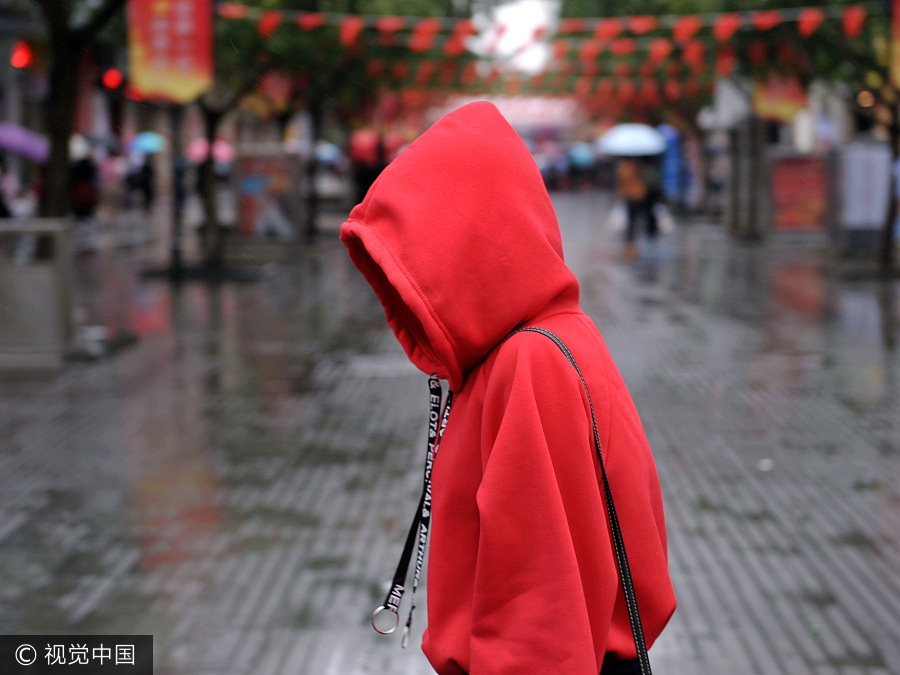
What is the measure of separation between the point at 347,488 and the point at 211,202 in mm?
12580

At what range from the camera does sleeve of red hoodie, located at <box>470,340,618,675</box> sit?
5.90 feet

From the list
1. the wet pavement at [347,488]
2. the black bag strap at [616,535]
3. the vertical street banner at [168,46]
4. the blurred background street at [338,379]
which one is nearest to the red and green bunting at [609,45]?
the blurred background street at [338,379]

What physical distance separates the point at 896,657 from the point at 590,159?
71.8 meters

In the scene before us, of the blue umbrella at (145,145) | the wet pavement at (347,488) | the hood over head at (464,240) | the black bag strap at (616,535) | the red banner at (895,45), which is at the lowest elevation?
the wet pavement at (347,488)

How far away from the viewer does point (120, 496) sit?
5945 millimetres

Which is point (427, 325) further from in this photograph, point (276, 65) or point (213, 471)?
point (276, 65)

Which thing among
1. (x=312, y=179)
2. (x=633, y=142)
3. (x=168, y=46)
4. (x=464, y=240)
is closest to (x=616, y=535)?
(x=464, y=240)

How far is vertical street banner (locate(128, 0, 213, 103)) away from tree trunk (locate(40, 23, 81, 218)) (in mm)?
3763

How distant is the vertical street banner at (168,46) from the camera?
1470cm

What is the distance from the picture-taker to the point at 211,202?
17.8 metres

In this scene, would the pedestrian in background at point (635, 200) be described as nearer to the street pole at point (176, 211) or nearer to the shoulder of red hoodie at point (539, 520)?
the street pole at point (176, 211)

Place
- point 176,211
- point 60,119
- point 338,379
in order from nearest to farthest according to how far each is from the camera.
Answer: point 338,379
point 60,119
point 176,211

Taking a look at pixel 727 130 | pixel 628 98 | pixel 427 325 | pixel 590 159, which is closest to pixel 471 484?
pixel 427 325

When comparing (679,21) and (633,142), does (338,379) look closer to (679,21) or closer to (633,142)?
(679,21)
